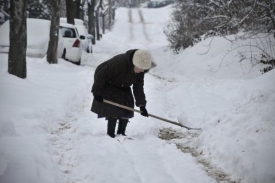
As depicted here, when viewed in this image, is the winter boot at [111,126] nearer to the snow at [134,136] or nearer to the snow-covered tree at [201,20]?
the snow at [134,136]

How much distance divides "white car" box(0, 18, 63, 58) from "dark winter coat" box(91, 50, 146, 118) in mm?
7156

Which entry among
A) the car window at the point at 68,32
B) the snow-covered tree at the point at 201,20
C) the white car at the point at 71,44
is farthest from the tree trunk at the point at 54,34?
the snow-covered tree at the point at 201,20

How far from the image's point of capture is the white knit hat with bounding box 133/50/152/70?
12.2 feet

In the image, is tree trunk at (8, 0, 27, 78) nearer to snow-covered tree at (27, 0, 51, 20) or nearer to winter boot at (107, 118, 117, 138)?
winter boot at (107, 118, 117, 138)

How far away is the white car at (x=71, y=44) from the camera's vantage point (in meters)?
11.4

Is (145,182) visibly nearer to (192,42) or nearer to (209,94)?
(209,94)

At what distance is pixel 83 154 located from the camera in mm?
3812

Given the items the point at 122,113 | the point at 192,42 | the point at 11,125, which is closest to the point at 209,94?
the point at 122,113

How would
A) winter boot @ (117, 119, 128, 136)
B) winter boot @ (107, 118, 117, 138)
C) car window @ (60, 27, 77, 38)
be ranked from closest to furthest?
winter boot @ (107, 118, 117, 138), winter boot @ (117, 119, 128, 136), car window @ (60, 27, 77, 38)

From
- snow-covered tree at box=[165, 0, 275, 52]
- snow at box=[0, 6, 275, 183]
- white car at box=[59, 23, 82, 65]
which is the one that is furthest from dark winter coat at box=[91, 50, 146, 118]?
white car at box=[59, 23, 82, 65]

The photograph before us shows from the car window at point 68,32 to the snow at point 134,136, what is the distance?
389 centimetres

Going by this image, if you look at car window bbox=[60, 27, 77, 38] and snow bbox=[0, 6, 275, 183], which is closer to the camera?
snow bbox=[0, 6, 275, 183]

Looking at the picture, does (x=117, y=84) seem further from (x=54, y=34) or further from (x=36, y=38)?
(x=36, y=38)

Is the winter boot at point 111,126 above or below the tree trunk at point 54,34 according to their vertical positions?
below
